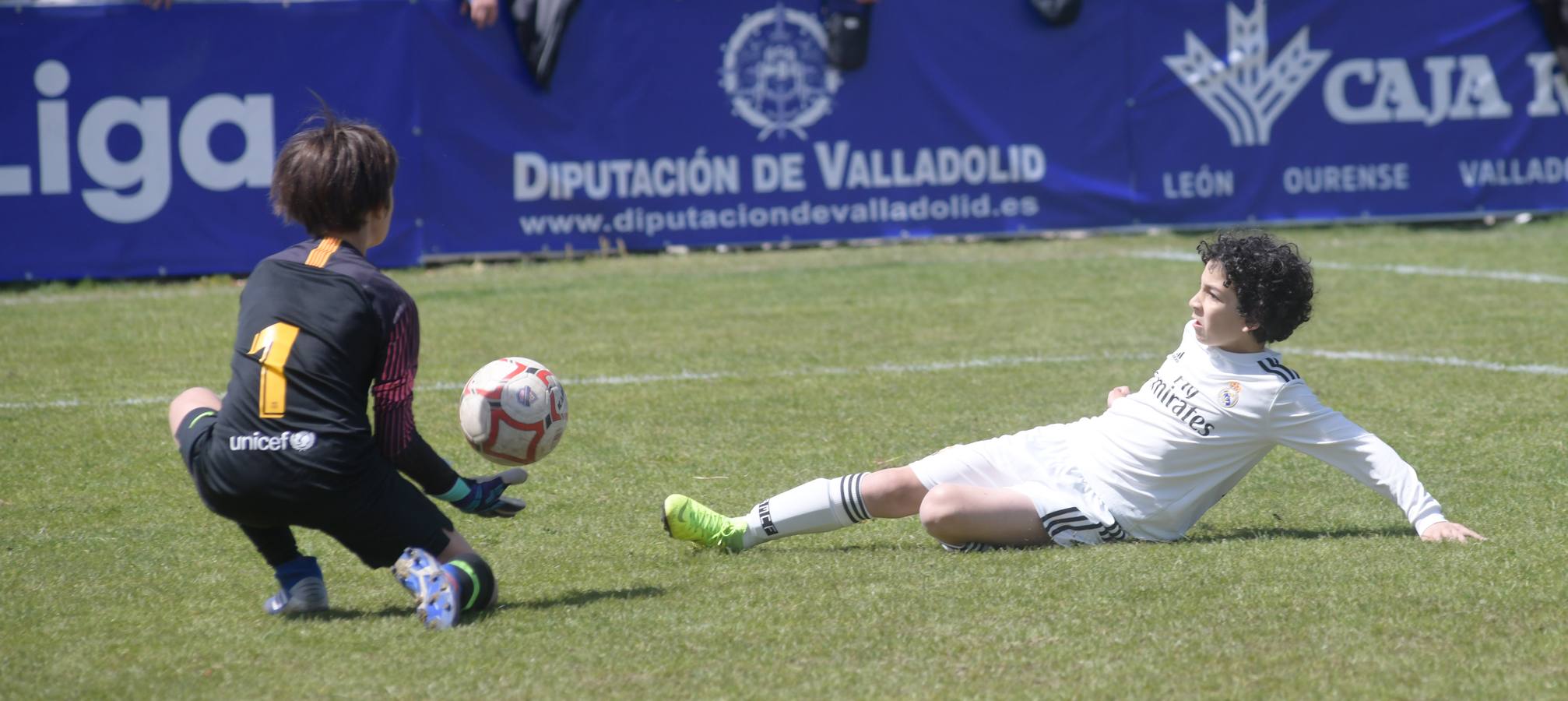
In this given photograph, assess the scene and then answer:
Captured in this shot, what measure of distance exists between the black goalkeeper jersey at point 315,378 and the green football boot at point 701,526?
891mm

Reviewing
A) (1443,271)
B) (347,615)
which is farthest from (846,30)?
(347,615)

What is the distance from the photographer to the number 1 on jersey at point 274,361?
370 centimetres

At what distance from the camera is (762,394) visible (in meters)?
7.16

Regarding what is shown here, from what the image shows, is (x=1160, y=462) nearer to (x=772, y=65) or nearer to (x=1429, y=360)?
(x=1429, y=360)

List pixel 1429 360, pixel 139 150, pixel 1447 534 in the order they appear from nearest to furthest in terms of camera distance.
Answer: pixel 1447 534 < pixel 1429 360 < pixel 139 150

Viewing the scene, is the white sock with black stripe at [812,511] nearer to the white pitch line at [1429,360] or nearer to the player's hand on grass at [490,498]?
the player's hand on grass at [490,498]

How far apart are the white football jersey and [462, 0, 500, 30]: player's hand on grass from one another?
813 cm

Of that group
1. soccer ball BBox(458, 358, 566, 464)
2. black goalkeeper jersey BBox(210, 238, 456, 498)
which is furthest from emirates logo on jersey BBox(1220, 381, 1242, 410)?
black goalkeeper jersey BBox(210, 238, 456, 498)

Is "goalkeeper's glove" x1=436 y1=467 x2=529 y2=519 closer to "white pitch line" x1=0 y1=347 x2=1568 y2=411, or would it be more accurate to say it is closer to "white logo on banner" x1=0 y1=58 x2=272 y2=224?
"white pitch line" x1=0 y1=347 x2=1568 y2=411

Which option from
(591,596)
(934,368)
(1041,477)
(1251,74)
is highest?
(1251,74)

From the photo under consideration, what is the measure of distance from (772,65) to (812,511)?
807cm

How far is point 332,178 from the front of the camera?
3867 mm

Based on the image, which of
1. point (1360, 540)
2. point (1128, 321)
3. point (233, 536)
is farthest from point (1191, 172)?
point (233, 536)

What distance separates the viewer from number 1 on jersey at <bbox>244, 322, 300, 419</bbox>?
370 centimetres
